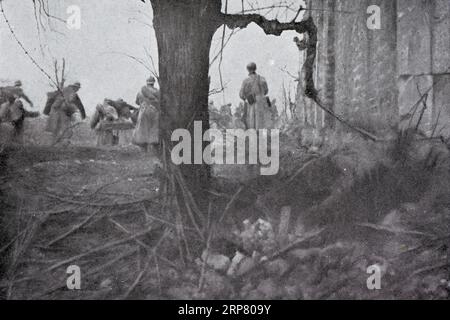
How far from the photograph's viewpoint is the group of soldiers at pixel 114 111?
312 inches

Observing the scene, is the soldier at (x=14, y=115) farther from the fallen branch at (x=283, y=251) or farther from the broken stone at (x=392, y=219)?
the broken stone at (x=392, y=219)

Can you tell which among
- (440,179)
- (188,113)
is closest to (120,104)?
(188,113)

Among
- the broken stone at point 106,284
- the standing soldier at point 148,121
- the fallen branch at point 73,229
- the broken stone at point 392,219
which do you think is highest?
the standing soldier at point 148,121

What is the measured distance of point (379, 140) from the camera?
4.68 metres

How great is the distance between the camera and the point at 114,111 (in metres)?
9.45

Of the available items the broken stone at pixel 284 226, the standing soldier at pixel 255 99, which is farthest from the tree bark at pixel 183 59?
the standing soldier at pixel 255 99

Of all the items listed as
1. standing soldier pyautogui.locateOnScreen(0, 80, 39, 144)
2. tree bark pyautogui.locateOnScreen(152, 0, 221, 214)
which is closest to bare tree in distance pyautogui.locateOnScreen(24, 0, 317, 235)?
tree bark pyautogui.locateOnScreen(152, 0, 221, 214)

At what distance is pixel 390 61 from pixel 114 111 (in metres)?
6.40

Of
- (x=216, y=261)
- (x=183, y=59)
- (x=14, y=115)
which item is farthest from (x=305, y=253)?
(x=14, y=115)

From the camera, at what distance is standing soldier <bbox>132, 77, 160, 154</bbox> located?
834cm

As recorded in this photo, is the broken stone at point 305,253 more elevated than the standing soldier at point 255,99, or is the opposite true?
the standing soldier at point 255,99

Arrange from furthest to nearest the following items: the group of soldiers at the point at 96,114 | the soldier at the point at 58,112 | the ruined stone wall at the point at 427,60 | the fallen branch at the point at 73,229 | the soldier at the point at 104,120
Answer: the soldier at the point at 104,120, the soldier at the point at 58,112, the group of soldiers at the point at 96,114, the ruined stone wall at the point at 427,60, the fallen branch at the point at 73,229

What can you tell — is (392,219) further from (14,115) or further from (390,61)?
(14,115)

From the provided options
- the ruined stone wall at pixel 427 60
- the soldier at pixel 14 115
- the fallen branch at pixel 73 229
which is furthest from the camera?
the soldier at pixel 14 115
